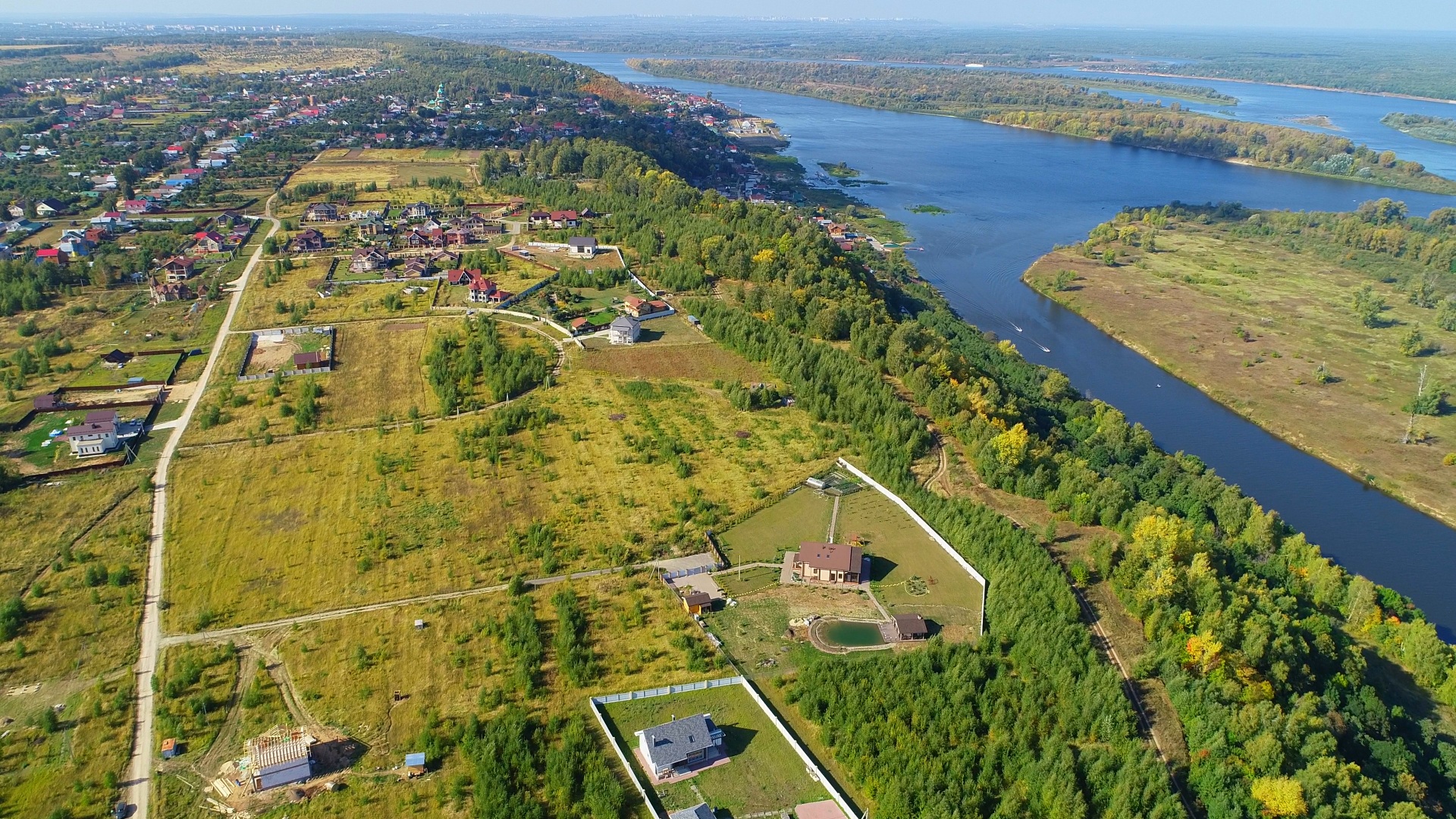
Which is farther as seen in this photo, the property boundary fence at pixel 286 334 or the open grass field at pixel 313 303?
the open grass field at pixel 313 303

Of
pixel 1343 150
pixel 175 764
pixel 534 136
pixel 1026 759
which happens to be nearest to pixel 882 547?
pixel 1026 759

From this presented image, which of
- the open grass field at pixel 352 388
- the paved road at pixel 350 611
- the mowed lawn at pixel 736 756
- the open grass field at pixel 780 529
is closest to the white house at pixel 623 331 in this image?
the open grass field at pixel 352 388

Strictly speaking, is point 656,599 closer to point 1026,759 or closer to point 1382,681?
point 1026,759

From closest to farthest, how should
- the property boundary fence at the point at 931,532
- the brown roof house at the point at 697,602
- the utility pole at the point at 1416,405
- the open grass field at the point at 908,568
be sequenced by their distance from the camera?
the brown roof house at the point at 697,602
the open grass field at the point at 908,568
the property boundary fence at the point at 931,532
the utility pole at the point at 1416,405

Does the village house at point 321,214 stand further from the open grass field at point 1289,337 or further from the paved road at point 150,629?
the open grass field at point 1289,337

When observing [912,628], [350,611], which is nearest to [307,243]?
[350,611]

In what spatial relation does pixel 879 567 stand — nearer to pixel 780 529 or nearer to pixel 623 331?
pixel 780 529

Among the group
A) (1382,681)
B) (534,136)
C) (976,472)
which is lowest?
(1382,681)
